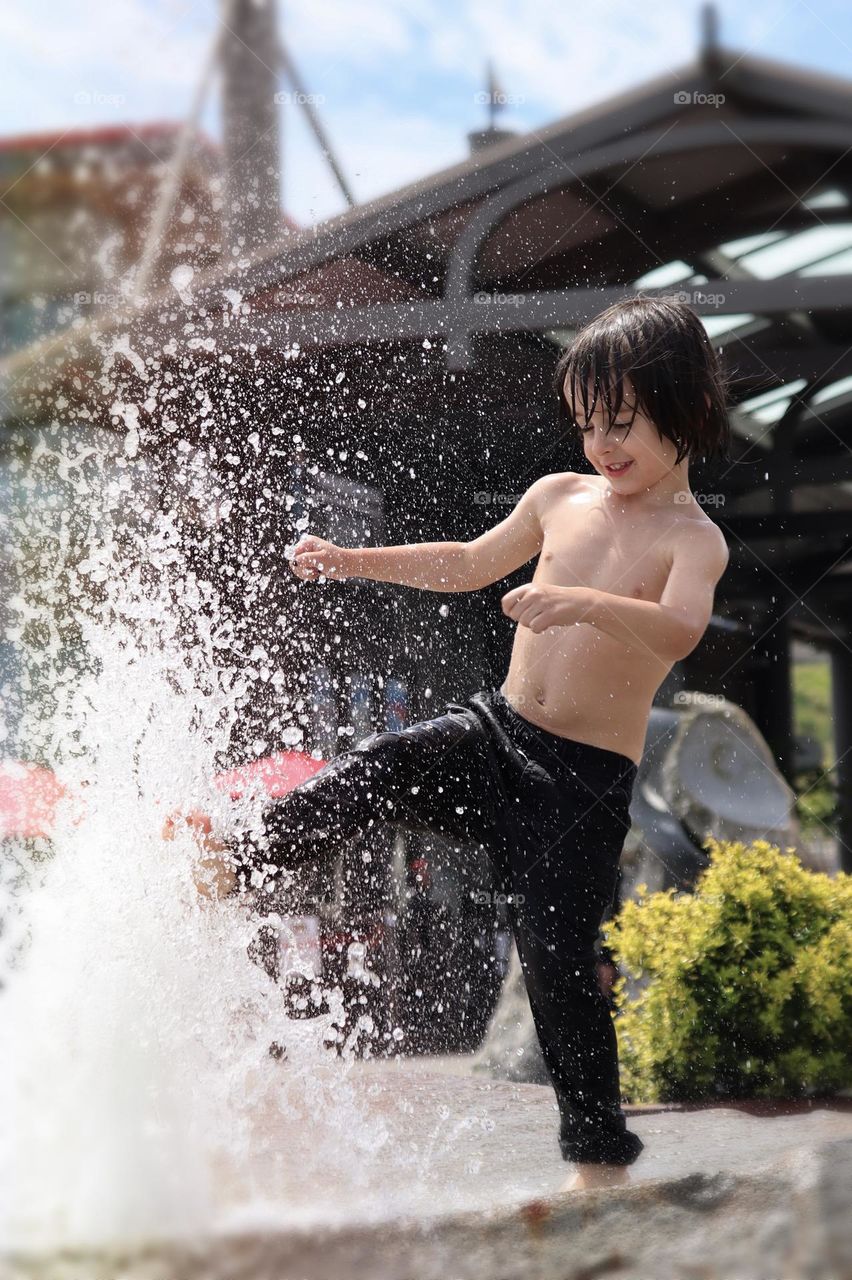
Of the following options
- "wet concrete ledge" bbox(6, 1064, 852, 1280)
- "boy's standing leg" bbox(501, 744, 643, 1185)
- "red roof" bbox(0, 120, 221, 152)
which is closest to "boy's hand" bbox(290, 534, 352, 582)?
"boy's standing leg" bbox(501, 744, 643, 1185)

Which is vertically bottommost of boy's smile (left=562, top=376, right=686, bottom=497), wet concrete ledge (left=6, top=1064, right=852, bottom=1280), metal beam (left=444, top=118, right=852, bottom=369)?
Answer: wet concrete ledge (left=6, top=1064, right=852, bottom=1280)

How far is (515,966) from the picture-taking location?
346 cm

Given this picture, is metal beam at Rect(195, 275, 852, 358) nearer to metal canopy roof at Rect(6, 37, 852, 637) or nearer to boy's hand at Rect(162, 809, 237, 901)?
metal canopy roof at Rect(6, 37, 852, 637)

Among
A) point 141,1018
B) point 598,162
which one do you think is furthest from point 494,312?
point 141,1018

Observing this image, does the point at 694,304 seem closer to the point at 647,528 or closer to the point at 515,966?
the point at 647,528

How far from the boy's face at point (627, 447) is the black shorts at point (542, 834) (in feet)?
1.62

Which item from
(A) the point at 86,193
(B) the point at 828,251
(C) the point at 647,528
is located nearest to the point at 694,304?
(B) the point at 828,251

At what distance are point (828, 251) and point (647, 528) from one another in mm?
2616

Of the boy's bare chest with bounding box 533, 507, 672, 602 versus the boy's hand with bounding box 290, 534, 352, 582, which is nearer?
the boy's bare chest with bounding box 533, 507, 672, 602

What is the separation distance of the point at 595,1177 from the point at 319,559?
3.98 ft

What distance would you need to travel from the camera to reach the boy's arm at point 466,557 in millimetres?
2346

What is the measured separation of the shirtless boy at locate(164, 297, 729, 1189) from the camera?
205 centimetres

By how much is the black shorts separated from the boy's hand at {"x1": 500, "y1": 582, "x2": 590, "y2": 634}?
1.41 feet

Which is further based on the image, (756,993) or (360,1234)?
(756,993)
